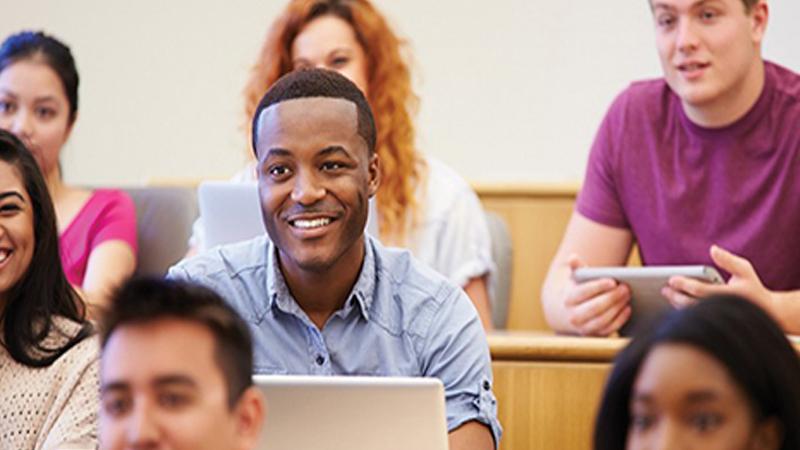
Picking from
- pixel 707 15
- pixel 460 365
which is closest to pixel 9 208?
pixel 460 365

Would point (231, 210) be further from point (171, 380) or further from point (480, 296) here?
point (171, 380)

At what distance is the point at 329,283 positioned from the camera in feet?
6.91

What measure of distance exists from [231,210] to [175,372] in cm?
102

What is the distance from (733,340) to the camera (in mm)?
1343

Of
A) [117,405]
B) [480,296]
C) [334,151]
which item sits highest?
[334,151]

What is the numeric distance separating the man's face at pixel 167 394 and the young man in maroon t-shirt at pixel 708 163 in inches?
46.4

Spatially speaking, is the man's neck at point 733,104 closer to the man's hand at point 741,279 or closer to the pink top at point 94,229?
the man's hand at point 741,279

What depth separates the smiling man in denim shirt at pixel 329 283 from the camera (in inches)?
81.4

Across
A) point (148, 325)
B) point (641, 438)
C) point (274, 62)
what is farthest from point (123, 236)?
point (641, 438)

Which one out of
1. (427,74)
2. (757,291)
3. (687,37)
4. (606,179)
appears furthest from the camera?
(427,74)

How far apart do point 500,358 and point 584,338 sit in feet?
0.45

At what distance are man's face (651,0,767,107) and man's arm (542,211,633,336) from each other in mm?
295

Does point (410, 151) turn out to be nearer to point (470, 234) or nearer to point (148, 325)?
point (470, 234)

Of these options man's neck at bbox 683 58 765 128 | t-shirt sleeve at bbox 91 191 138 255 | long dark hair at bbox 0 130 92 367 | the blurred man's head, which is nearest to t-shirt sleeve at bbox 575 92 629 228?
man's neck at bbox 683 58 765 128
